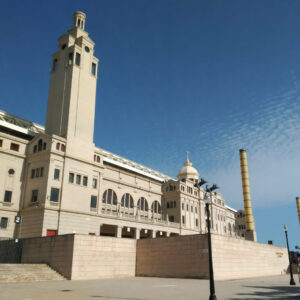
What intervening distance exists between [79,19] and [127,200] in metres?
35.5

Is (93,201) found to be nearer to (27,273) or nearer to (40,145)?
(40,145)

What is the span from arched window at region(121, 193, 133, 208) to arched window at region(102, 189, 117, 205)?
7.71 feet

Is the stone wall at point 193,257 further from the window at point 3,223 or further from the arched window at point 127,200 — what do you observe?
the arched window at point 127,200

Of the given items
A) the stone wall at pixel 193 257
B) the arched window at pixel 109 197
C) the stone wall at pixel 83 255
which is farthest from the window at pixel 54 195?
the arched window at pixel 109 197

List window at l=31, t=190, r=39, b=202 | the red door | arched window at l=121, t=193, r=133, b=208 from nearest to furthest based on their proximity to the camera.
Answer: the red door → window at l=31, t=190, r=39, b=202 → arched window at l=121, t=193, r=133, b=208

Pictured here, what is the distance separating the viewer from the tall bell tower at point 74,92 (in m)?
50.7

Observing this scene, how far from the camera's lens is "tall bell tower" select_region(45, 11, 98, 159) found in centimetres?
5066

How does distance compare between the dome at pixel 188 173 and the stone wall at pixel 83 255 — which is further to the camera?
the dome at pixel 188 173

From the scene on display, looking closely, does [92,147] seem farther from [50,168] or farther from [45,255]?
[45,255]

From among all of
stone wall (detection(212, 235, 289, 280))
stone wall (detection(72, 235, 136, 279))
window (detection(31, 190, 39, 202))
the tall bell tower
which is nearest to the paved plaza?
stone wall (detection(72, 235, 136, 279))

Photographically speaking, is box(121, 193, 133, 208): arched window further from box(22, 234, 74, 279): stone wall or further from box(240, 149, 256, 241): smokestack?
box(22, 234, 74, 279): stone wall

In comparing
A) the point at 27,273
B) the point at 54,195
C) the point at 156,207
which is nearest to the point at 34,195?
the point at 54,195

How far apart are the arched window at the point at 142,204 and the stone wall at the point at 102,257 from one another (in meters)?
27.7

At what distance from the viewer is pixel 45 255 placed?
3506cm
